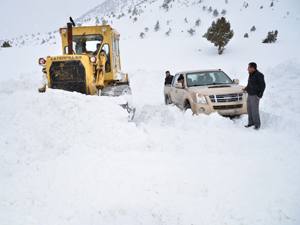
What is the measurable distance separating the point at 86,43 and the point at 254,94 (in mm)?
6096

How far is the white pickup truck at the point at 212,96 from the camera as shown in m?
6.53

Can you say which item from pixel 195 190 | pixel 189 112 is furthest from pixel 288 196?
pixel 189 112

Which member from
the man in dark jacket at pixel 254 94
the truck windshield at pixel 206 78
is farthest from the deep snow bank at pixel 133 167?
the truck windshield at pixel 206 78

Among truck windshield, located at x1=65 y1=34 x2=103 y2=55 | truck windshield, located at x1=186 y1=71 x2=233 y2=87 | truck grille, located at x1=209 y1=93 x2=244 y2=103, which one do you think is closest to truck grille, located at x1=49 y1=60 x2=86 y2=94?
truck windshield, located at x1=65 y1=34 x2=103 y2=55

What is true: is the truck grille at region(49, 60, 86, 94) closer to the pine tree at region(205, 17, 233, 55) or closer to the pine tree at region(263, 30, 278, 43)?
the pine tree at region(205, 17, 233, 55)

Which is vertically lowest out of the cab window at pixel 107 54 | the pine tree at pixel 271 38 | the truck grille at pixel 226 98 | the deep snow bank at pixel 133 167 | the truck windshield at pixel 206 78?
the deep snow bank at pixel 133 167

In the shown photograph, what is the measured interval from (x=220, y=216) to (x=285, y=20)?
88.6 feet

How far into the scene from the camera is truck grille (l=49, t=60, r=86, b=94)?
6.68m

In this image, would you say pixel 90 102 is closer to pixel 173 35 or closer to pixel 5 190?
pixel 5 190

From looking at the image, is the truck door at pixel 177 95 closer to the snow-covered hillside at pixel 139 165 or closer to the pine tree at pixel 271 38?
the snow-covered hillside at pixel 139 165

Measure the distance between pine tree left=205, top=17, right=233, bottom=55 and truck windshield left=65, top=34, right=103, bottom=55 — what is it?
1394cm

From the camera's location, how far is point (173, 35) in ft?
89.9

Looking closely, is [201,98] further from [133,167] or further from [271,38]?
[271,38]

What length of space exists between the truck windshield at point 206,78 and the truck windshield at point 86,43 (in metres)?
3.58
